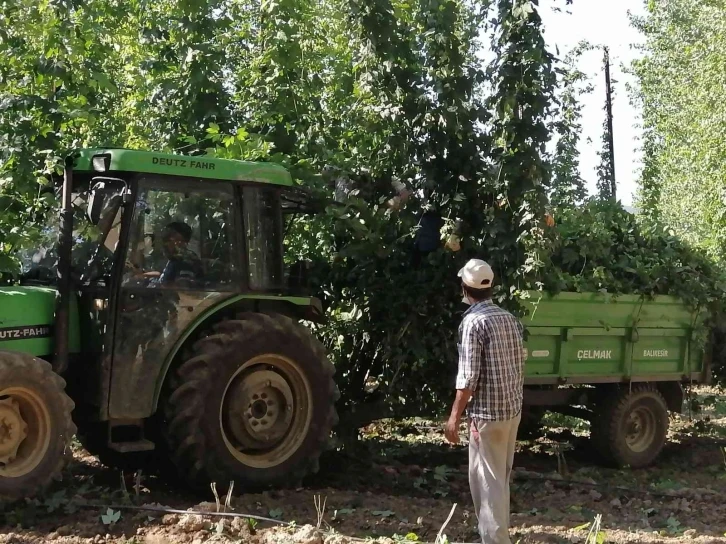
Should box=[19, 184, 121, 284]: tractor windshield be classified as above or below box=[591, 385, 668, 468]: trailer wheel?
above

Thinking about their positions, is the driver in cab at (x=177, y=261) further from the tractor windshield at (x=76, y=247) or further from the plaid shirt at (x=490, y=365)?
the plaid shirt at (x=490, y=365)

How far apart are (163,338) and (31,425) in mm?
1032

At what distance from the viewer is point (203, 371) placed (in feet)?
19.9

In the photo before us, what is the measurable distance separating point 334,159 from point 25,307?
10.7 ft

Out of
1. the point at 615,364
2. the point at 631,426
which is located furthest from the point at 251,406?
the point at 631,426

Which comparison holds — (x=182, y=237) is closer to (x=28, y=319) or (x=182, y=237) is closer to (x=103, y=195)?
(x=103, y=195)

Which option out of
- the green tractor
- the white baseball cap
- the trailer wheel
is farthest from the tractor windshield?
the trailer wheel

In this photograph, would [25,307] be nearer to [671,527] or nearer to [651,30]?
[671,527]

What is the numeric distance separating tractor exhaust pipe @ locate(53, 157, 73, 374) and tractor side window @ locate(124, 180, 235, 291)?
383 mm

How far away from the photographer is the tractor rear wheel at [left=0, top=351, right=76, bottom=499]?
533 cm

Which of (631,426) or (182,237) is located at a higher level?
(182,237)

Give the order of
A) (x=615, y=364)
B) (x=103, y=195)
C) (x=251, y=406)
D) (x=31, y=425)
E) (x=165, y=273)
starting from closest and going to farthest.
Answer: (x=31, y=425), (x=103, y=195), (x=165, y=273), (x=251, y=406), (x=615, y=364)

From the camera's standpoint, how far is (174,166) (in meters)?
6.17

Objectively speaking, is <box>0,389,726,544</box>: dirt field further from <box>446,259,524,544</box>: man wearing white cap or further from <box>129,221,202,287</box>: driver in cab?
<box>129,221,202,287</box>: driver in cab
